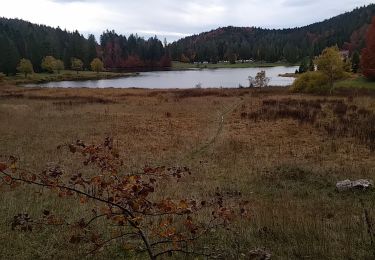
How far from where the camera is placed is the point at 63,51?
149 metres

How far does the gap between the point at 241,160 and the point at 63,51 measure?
469 feet

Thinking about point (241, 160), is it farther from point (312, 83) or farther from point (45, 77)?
point (45, 77)

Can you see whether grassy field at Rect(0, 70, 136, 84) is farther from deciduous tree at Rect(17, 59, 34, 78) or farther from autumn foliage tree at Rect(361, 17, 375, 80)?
autumn foliage tree at Rect(361, 17, 375, 80)

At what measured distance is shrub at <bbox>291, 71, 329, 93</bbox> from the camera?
167 ft

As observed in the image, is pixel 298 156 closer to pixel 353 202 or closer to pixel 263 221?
pixel 353 202

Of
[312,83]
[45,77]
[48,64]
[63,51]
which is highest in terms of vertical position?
[63,51]

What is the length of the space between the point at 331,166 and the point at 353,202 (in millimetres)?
5023

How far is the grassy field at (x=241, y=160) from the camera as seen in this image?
296 inches

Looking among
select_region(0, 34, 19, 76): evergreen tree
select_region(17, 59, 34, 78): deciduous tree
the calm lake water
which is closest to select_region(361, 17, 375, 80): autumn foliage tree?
the calm lake water

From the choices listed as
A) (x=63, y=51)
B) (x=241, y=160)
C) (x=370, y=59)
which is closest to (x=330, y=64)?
(x=370, y=59)

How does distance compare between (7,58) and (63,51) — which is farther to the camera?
(63,51)

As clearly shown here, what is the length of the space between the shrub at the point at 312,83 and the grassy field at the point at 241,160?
11.6m

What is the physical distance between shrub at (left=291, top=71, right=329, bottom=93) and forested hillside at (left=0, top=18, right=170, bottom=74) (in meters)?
80.1

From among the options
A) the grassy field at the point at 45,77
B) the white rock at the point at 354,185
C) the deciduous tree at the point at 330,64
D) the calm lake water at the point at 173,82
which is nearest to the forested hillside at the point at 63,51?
the grassy field at the point at 45,77
